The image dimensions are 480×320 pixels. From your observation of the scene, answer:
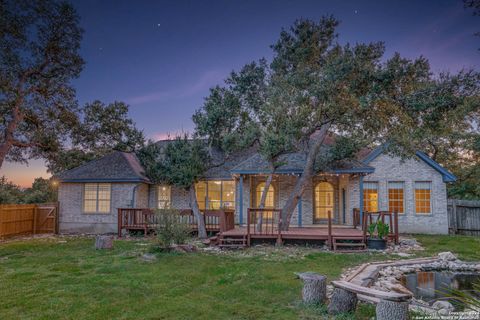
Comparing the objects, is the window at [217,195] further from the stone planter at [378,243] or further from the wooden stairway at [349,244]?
the stone planter at [378,243]

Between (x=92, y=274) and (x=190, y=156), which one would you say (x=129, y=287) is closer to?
(x=92, y=274)

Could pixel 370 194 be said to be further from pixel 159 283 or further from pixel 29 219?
pixel 29 219

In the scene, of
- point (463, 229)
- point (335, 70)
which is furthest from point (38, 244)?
point (463, 229)

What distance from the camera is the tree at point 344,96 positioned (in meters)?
10.6

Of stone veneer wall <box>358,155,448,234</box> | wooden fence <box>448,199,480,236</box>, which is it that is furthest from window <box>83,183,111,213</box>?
wooden fence <box>448,199,480,236</box>

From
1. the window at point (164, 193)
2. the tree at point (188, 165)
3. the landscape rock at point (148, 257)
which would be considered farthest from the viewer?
the window at point (164, 193)

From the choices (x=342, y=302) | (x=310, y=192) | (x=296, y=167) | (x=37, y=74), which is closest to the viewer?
(x=342, y=302)

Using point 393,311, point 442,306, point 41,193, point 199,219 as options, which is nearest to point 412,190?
point 199,219

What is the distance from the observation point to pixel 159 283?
6500 millimetres

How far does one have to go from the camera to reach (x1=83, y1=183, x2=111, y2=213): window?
1638 centimetres

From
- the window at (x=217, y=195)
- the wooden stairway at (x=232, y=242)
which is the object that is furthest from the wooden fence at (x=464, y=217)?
the wooden stairway at (x=232, y=242)

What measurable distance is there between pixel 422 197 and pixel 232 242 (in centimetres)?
996

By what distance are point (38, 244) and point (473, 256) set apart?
1462cm

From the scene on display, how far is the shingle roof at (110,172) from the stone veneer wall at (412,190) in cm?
1053
